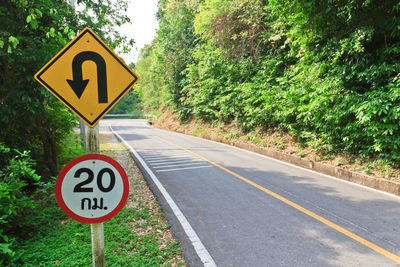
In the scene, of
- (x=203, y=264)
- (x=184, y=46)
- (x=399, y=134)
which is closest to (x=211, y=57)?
(x=184, y=46)

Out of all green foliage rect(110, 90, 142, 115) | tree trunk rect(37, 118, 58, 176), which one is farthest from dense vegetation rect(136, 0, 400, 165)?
green foliage rect(110, 90, 142, 115)

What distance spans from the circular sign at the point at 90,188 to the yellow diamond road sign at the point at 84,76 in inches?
14.3

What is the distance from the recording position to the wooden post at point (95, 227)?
80.4 inches

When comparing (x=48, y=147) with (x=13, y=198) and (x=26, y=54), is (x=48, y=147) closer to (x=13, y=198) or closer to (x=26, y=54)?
(x=26, y=54)

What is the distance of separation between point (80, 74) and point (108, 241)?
2.57 meters

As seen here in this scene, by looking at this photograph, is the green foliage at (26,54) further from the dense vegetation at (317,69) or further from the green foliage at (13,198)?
the dense vegetation at (317,69)

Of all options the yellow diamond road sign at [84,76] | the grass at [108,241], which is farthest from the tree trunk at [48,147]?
the yellow diamond road sign at [84,76]

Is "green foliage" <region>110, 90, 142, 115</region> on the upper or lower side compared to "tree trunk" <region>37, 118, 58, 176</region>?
upper

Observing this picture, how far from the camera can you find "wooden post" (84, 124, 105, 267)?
6.70ft

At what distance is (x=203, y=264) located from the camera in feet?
9.97

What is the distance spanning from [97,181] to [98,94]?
30.2 inches

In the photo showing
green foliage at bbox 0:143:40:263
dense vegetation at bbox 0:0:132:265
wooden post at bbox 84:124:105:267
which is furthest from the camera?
dense vegetation at bbox 0:0:132:265

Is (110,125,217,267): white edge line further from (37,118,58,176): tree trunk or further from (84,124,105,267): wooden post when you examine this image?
(37,118,58,176): tree trunk

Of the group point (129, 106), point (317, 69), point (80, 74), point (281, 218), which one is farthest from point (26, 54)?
point (129, 106)
